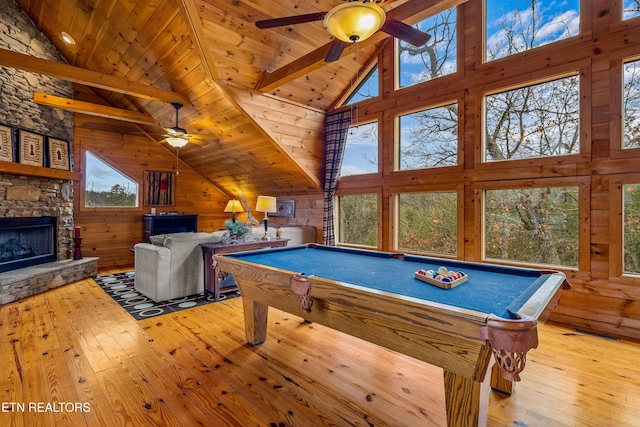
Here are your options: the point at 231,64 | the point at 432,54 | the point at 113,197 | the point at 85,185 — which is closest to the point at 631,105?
the point at 432,54

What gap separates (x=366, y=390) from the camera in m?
1.96

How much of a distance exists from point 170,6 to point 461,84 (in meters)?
3.49

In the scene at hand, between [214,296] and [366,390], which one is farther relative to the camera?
[214,296]

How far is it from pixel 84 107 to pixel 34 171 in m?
1.21

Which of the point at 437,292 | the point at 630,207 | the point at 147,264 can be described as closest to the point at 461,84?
the point at 630,207

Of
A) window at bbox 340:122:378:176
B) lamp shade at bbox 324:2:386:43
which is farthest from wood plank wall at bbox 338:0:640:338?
lamp shade at bbox 324:2:386:43

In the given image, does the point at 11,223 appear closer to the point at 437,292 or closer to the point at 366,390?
the point at 366,390

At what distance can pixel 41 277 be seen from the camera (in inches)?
163

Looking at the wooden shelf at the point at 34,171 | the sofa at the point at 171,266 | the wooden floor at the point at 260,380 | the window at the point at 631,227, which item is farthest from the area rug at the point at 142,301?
the window at the point at 631,227

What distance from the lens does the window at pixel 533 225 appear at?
124 inches

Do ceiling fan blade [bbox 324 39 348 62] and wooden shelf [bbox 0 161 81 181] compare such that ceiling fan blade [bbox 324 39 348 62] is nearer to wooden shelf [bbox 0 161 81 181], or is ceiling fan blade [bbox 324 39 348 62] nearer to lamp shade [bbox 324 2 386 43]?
lamp shade [bbox 324 2 386 43]

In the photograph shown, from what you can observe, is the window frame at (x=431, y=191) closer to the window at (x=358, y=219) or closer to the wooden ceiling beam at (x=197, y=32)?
the window at (x=358, y=219)

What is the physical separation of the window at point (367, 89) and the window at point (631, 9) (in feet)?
9.07

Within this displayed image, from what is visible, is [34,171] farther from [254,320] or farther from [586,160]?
[586,160]
